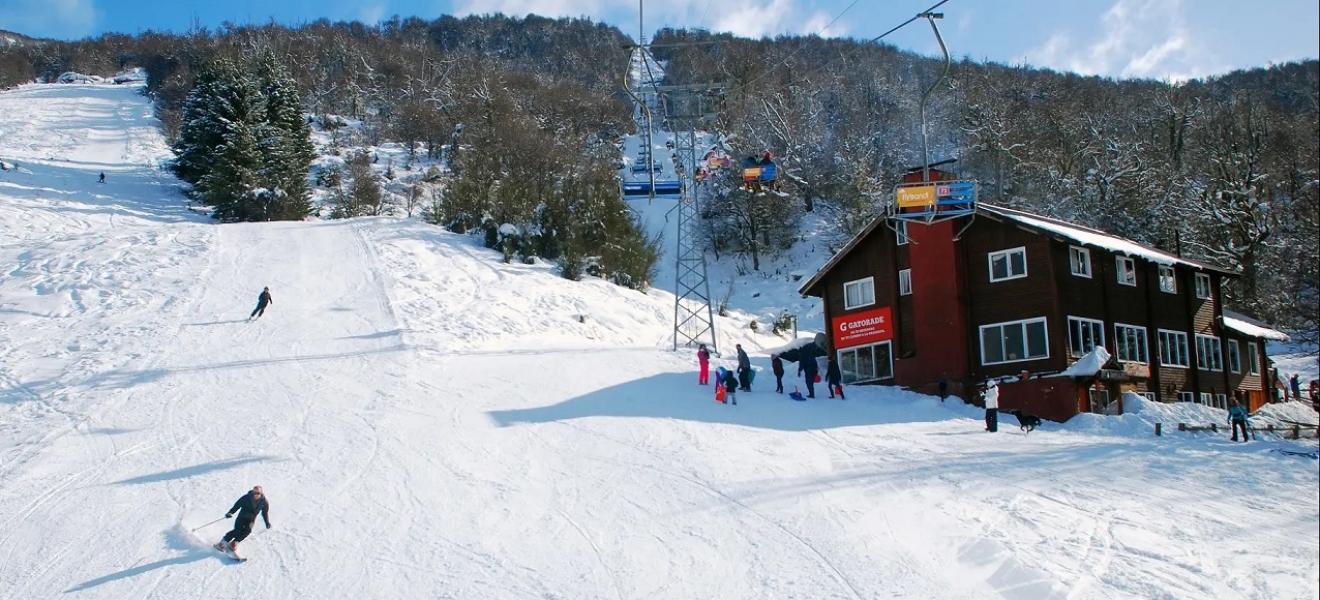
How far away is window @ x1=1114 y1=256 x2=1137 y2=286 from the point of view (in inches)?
1181

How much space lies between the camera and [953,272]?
28719 millimetres

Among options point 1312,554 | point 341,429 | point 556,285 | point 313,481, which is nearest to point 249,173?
point 556,285

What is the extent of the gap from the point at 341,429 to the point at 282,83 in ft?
144

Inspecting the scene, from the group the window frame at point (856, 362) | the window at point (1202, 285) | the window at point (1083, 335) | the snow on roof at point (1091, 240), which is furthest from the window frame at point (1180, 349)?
the window frame at point (856, 362)

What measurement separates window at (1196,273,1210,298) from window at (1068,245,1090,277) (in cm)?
735

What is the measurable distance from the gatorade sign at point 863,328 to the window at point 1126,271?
274 inches

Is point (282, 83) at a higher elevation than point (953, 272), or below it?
higher

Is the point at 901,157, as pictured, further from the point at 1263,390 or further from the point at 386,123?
the point at 386,123

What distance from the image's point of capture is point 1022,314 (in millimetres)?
27578

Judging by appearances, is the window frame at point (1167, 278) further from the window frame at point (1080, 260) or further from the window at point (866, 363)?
the window at point (866, 363)

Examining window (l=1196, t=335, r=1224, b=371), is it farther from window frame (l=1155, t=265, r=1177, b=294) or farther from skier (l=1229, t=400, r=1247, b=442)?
skier (l=1229, t=400, r=1247, b=442)

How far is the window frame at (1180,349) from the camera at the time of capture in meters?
30.9

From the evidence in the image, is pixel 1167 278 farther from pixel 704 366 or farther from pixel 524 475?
pixel 524 475

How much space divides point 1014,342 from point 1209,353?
10029 mm
